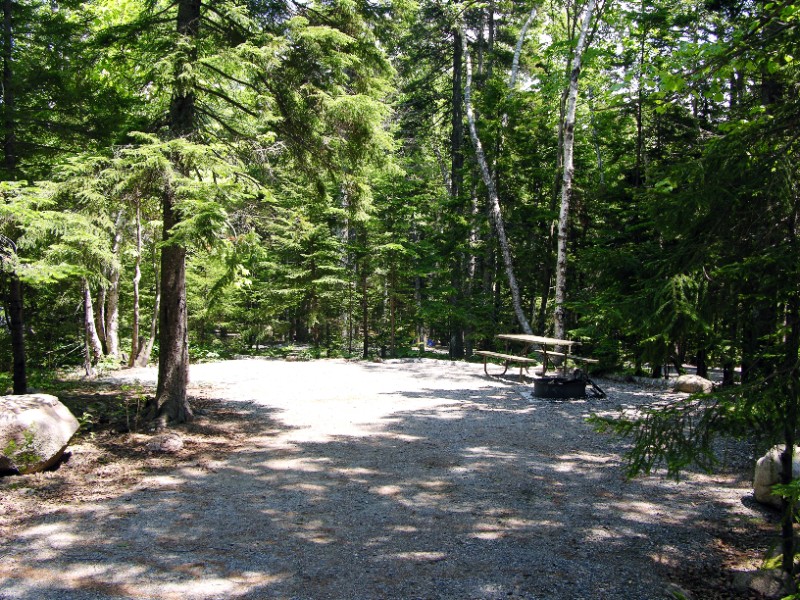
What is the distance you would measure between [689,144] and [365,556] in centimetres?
1252

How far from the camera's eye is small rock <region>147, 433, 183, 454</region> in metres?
7.10

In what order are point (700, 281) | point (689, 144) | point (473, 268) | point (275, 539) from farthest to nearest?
point (473, 268) < point (689, 144) < point (275, 539) < point (700, 281)

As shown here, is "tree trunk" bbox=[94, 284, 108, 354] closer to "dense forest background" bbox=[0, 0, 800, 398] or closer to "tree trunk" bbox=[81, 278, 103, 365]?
"dense forest background" bbox=[0, 0, 800, 398]

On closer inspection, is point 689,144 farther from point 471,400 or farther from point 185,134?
point 185,134

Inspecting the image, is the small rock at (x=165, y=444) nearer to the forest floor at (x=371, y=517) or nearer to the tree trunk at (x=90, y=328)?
the forest floor at (x=371, y=517)

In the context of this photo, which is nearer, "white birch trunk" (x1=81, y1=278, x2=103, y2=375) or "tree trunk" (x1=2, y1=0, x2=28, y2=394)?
"tree trunk" (x1=2, y1=0, x2=28, y2=394)

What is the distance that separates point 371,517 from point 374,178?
49.7ft

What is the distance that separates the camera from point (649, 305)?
3859mm

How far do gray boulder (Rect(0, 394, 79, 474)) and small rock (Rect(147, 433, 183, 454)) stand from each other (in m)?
1.09

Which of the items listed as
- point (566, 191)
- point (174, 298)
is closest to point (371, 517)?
point (174, 298)

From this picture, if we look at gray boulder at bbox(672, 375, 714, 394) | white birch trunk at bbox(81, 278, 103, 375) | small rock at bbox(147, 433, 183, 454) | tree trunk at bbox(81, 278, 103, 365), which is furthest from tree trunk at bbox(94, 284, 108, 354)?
gray boulder at bbox(672, 375, 714, 394)

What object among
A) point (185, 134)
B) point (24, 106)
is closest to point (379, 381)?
point (185, 134)

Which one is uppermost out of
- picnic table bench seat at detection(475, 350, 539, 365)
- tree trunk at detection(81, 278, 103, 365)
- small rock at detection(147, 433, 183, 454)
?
tree trunk at detection(81, 278, 103, 365)

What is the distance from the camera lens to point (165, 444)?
721cm
